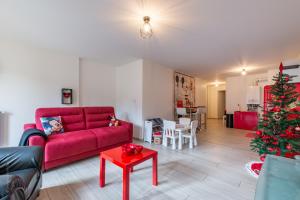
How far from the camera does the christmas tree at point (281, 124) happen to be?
214 centimetres

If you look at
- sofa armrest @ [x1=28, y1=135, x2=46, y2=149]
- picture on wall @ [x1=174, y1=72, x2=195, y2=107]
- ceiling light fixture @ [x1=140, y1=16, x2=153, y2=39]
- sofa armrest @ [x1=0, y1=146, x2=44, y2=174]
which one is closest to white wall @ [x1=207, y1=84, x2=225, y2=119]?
picture on wall @ [x1=174, y1=72, x2=195, y2=107]

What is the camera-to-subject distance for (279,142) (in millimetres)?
2201

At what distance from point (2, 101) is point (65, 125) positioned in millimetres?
1331

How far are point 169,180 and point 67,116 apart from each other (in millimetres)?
2610

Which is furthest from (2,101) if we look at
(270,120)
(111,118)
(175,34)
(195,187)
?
(270,120)

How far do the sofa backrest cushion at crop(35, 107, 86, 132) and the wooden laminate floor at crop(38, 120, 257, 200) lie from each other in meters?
0.89

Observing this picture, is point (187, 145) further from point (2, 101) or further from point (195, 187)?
point (2, 101)

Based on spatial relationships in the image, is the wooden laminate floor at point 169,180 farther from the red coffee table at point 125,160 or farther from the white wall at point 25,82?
the white wall at point 25,82

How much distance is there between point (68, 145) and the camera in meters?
2.45

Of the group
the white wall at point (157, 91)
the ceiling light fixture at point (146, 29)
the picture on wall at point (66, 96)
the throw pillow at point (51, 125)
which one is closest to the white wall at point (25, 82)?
the picture on wall at point (66, 96)

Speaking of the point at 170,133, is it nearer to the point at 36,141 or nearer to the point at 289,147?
the point at 289,147

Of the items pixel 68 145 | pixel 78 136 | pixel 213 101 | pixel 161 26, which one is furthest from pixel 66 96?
pixel 213 101

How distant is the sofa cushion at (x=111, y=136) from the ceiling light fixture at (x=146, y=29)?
2090 millimetres

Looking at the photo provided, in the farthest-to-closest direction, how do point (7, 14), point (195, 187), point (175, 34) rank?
1. point (175, 34)
2. point (7, 14)
3. point (195, 187)
